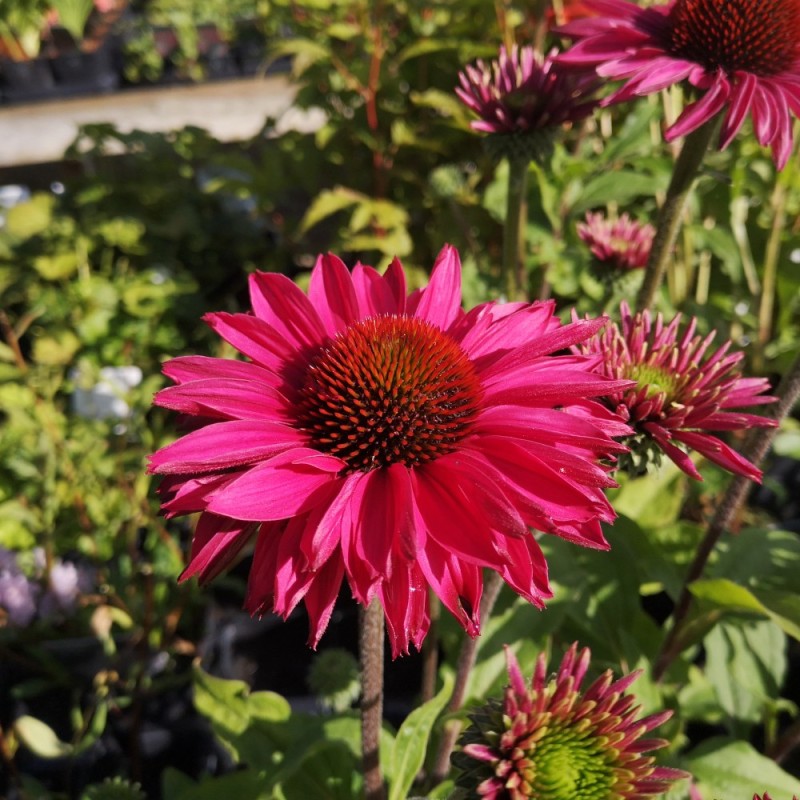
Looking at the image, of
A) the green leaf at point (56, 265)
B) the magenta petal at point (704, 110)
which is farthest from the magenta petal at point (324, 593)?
the green leaf at point (56, 265)

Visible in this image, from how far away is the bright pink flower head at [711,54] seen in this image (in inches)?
26.5

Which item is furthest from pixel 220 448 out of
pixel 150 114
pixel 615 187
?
pixel 150 114

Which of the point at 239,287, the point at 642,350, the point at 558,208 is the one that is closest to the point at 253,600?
the point at 642,350

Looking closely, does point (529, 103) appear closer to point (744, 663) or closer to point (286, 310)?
point (286, 310)

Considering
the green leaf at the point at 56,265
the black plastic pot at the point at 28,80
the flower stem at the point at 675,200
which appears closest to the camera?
the flower stem at the point at 675,200

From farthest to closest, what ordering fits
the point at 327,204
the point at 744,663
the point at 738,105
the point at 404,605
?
1. the point at 327,204
2. the point at 744,663
3. the point at 738,105
4. the point at 404,605

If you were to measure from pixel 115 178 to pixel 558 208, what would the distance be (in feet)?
5.10

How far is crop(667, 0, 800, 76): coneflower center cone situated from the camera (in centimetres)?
72

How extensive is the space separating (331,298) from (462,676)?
1.29 ft

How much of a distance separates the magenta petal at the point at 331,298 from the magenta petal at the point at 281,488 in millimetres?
146

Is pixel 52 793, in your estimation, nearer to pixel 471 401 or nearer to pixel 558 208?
pixel 471 401

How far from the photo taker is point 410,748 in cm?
61

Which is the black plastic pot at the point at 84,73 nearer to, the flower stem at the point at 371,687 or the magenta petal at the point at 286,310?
the magenta petal at the point at 286,310

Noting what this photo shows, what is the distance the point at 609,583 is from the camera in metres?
0.93
